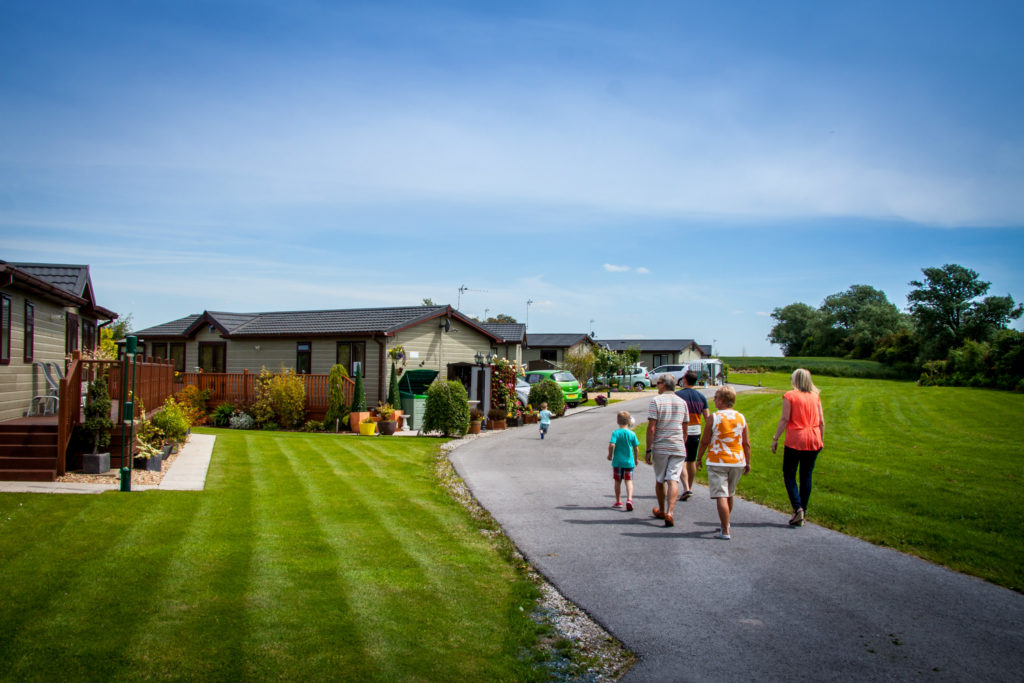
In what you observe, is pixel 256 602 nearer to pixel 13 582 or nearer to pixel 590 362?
pixel 13 582

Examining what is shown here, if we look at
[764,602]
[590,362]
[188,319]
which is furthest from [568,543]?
[590,362]

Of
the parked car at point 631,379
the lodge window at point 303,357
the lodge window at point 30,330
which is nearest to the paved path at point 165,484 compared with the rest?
the lodge window at point 30,330

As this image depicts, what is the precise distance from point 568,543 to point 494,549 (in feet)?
2.64

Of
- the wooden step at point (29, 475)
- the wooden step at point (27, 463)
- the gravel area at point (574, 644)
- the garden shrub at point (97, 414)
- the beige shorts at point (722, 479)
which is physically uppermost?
the garden shrub at point (97, 414)

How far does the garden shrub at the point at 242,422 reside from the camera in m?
22.1

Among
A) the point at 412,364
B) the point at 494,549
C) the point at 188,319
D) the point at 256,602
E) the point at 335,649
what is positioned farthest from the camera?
the point at 188,319

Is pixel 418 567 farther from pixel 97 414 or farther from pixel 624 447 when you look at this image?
pixel 97 414

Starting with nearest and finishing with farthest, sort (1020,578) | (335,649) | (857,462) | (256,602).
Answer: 1. (335,649)
2. (256,602)
3. (1020,578)
4. (857,462)

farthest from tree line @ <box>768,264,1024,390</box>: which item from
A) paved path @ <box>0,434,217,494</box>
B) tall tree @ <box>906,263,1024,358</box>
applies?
paved path @ <box>0,434,217,494</box>

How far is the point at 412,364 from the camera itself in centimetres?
2522

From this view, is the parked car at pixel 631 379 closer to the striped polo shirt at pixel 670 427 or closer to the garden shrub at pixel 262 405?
the garden shrub at pixel 262 405

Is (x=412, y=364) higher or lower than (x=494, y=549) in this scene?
higher

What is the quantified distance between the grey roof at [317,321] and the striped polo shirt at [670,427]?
1653 centimetres

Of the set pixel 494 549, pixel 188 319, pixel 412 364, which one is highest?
pixel 188 319
